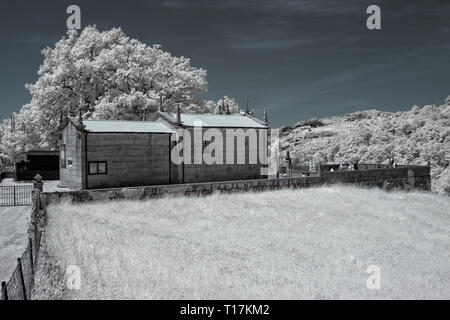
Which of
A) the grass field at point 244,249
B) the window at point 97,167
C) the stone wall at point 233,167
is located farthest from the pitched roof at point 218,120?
the grass field at point 244,249

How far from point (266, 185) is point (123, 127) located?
36.8 feet

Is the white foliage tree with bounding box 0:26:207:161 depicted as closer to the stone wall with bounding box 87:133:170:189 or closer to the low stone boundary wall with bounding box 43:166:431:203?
the stone wall with bounding box 87:133:170:189

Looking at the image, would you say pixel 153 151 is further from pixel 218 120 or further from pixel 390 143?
pixel 390 143

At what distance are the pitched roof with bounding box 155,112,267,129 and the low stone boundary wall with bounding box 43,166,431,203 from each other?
5.97m

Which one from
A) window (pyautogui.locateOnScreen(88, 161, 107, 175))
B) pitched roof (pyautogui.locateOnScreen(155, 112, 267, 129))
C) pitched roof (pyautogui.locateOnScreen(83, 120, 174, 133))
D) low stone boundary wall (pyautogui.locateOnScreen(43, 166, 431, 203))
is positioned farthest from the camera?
pitched roof (pyautogui.locateOnScreen(155, 112, 267, 129))

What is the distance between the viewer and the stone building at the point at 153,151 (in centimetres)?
2770

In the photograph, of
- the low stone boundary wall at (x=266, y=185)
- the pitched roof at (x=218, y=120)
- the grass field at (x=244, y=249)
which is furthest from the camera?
the pitched roof at (x=218, y=120)

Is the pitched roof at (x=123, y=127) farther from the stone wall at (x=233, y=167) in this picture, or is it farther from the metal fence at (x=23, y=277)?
the metal fence at (x=23, y=277)

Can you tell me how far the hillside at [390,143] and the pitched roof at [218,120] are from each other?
2303 centimetres

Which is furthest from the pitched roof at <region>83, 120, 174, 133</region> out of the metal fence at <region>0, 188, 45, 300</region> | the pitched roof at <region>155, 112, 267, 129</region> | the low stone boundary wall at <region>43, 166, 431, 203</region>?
the metal fence at <region>0, 188, 45, 300</region>

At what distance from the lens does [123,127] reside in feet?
96.3

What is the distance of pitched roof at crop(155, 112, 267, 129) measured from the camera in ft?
107
